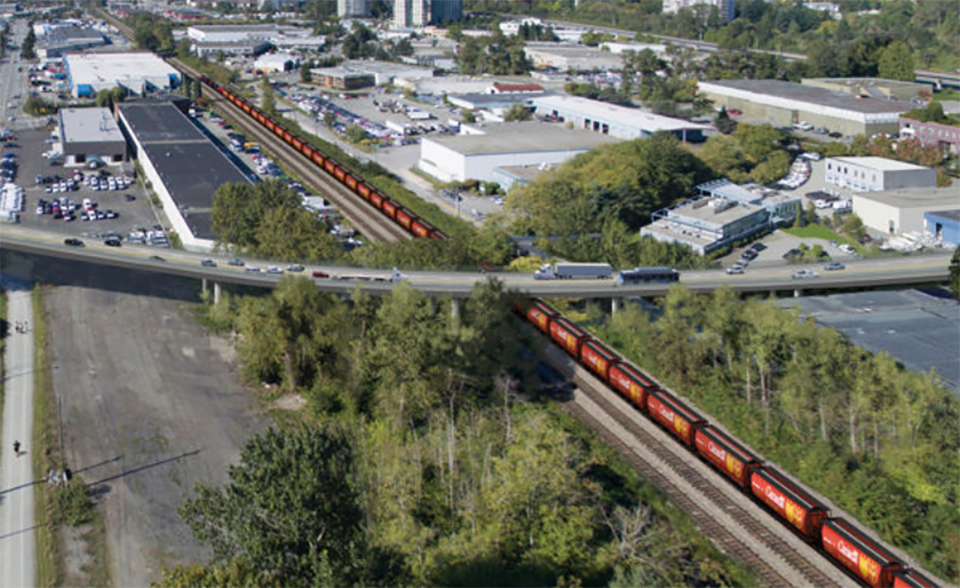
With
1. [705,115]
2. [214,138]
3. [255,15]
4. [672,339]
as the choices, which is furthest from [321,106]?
[255,15]

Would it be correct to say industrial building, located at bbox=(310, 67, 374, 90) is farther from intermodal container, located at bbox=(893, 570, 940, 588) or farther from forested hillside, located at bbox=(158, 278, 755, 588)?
intermodal container, located at bbox=(893, 570, 940, 588)

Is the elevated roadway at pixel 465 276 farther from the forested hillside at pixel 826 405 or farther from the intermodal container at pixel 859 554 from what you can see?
the intermodal container at pixel 859 554

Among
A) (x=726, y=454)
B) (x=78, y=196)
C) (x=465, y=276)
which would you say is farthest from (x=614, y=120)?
(x=726, y=454)

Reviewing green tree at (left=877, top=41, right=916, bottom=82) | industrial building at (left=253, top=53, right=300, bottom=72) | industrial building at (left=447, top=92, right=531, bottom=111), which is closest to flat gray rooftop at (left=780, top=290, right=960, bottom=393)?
industrial building at (left=447, top=92, right=531, bottom=111)

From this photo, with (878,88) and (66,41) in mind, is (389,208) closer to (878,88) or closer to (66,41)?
(878,88)

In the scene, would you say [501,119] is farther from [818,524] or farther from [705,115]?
[818,524]
